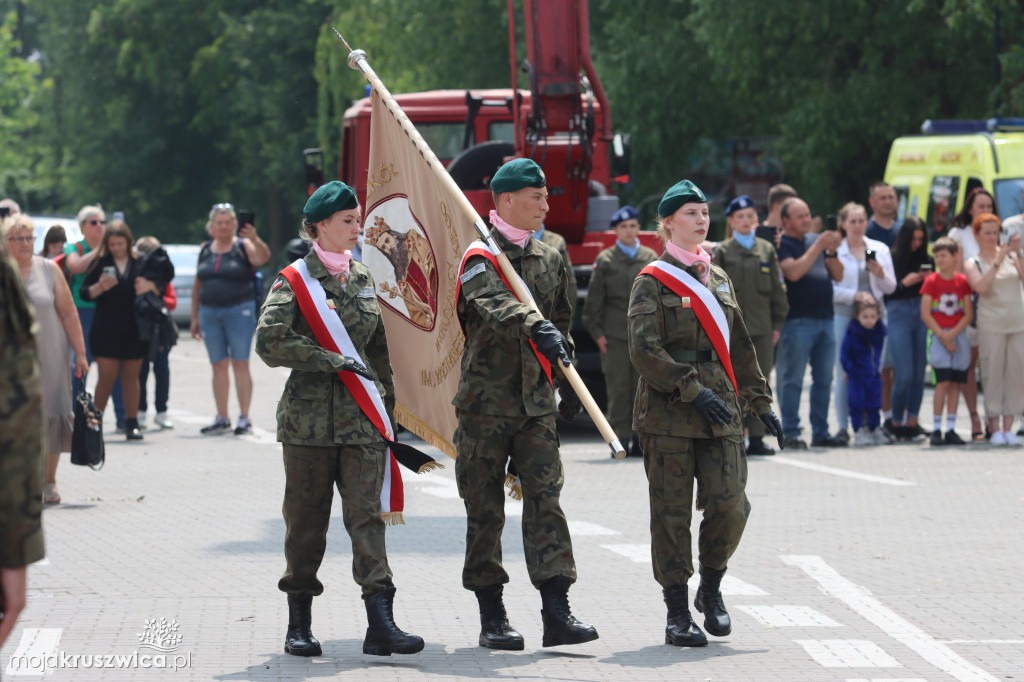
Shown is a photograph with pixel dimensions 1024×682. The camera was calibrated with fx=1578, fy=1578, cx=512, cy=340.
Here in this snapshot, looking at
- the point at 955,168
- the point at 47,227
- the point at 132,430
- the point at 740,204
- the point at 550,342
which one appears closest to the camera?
the point at 550,342

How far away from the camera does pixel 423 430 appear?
7.17 m

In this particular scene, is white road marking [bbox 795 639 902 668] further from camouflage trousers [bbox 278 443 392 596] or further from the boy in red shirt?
the boy in red shirt

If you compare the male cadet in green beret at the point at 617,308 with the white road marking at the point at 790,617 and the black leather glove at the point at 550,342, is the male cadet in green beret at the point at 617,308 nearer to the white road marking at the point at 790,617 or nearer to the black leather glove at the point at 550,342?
the white road marking at the point at 790,617

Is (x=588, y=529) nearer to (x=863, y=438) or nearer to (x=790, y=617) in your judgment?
(x=790, y=617)

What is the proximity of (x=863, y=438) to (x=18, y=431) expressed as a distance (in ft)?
34.8

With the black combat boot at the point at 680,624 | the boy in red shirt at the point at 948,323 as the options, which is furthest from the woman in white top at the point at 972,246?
the black combat boot at the point at 680,624

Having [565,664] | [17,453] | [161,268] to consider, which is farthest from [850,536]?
[161,268]

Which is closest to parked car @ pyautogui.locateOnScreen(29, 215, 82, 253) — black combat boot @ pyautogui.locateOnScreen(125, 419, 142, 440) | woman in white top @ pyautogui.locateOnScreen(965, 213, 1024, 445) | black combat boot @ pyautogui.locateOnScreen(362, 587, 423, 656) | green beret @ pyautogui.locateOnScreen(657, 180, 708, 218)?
black combat boot @ pyautogui.locateOnScreen(125, 419, 142, 440)

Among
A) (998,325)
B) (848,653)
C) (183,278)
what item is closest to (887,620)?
(848,653)

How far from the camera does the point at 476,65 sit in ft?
110

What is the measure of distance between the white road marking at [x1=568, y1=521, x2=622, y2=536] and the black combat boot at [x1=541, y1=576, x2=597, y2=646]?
264 cm

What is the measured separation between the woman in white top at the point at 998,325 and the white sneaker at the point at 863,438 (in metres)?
0.99

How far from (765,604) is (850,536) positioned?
1849 mm

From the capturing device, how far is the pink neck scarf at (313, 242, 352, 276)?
247 inches
